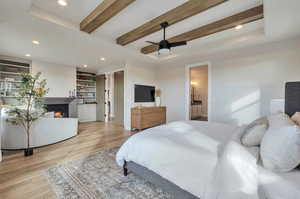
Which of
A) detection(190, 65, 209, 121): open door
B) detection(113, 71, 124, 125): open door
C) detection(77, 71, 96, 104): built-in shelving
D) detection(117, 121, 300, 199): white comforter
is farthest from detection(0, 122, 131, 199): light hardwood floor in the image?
detection(190, 65, 209, 121): open door

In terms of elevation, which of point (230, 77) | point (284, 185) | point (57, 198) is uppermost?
point (230, 77)

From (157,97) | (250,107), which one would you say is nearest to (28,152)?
(157,97)

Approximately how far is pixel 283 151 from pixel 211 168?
0.49m

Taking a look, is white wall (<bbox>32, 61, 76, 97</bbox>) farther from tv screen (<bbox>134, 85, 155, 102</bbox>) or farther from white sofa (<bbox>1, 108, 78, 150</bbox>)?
tv screen (<bbox>134, 85, 155, 102</bbox>)

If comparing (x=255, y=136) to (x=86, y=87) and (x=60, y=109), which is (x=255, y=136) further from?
(x=86, y=87)

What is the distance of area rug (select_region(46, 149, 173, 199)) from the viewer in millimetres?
1539

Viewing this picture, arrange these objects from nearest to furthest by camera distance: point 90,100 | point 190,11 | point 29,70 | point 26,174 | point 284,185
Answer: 1. point 284,185
2. point 26,174
3. point 190,11
4. point 29,70
5. point 90,100

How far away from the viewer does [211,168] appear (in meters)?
1.05

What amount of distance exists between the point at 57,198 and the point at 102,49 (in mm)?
3417

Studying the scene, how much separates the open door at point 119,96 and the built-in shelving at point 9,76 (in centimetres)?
327

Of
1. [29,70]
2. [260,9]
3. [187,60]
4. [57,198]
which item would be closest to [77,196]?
[57,198]

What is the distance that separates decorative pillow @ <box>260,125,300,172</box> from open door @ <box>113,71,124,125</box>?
531 cm

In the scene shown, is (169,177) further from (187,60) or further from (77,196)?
(187,60)

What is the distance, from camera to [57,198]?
1.49m
